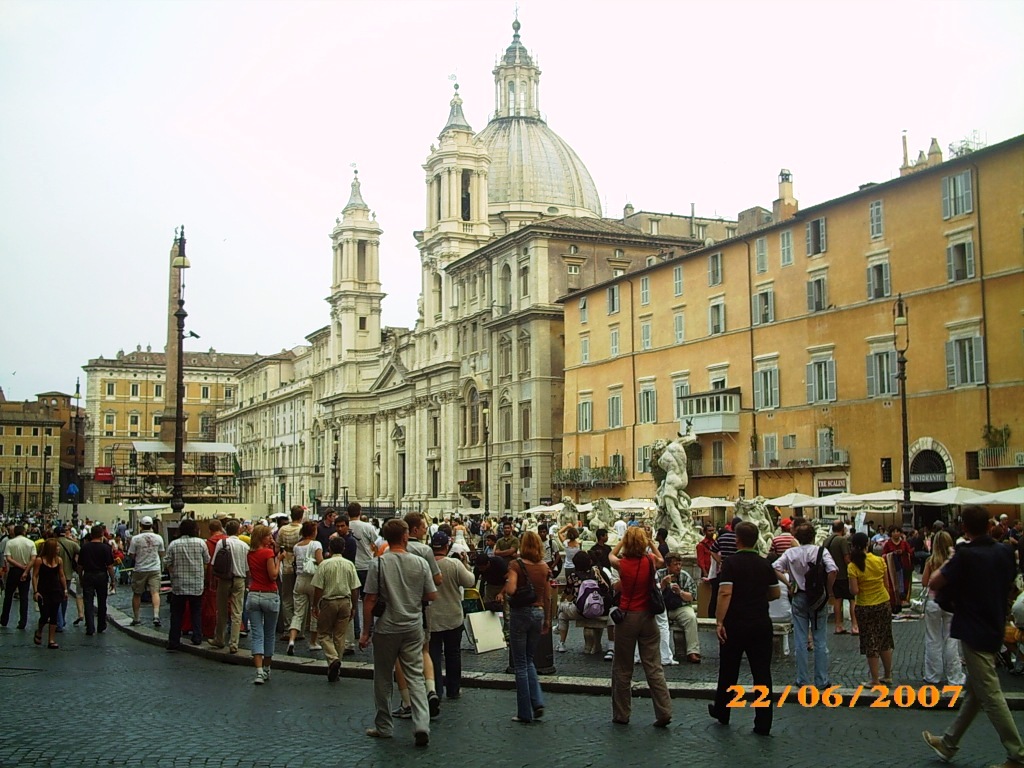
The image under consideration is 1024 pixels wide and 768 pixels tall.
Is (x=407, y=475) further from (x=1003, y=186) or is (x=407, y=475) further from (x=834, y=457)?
(x=1003, y=186)

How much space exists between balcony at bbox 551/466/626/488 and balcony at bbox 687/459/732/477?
19.4 ft

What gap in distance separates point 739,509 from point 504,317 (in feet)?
151

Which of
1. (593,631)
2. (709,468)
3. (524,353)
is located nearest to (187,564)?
(593,631)

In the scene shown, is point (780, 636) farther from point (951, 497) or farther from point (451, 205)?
point (451, 205)

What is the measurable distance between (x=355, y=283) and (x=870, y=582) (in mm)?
89094

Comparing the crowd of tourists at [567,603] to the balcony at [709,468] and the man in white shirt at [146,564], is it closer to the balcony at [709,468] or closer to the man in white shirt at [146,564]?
the man in white shirt at [146,564]

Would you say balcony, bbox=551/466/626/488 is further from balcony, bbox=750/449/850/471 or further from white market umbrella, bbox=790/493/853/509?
white market umbrella, bbox=790/493/853/509

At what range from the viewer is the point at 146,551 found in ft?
62.9

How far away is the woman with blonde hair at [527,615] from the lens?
10867mm

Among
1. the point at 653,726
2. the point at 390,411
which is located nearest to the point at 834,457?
the point at 653,726

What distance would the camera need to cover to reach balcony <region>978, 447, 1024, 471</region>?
1358 inches

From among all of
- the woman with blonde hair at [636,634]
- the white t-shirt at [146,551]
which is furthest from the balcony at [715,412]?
the woman with blonde hair at [636,634]

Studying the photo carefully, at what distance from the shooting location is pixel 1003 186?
35.8 meters

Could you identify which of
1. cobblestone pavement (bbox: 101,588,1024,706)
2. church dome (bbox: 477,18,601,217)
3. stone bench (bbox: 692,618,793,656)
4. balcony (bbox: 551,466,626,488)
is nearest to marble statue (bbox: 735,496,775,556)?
cobblestone pavement (bbox: 101,588,1024,706)
